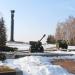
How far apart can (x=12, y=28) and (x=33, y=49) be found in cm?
2676

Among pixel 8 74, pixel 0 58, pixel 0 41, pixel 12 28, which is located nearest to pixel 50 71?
pixel 8 74

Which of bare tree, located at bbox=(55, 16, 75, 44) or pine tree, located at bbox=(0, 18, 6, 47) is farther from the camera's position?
bare tree, located at bbox=(55, 16, 75, 44)

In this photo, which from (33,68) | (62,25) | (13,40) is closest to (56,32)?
(62,25)

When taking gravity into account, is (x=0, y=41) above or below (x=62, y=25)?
below

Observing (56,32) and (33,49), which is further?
(56,32)

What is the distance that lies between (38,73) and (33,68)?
2.75ft

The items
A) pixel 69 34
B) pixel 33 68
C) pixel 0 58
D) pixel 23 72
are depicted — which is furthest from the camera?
pixel 69 34

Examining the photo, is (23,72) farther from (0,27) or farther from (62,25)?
(62,25)

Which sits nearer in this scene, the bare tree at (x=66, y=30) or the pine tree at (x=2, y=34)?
the pine tree at (x=2, y=34)

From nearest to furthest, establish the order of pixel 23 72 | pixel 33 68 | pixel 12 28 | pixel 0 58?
pixel 23 72, pixel 33 68, pixel 0 58, pixel 12 28

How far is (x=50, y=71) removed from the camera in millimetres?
13727

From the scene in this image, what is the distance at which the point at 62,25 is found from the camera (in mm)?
71500

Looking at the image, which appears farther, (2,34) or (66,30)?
(66,30)

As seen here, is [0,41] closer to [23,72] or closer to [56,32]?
[23,72]
